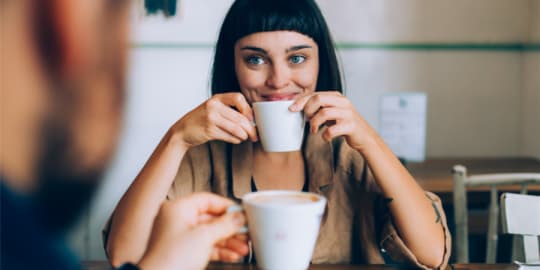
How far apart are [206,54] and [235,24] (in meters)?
1.43

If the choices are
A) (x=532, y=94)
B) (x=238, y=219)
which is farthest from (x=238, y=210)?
(x=532, y=94)

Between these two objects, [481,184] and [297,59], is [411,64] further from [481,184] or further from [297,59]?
[297,59]

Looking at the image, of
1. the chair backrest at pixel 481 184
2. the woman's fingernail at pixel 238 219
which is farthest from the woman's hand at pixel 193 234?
the chair backrest at pixel 481 184

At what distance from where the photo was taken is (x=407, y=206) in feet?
3.23

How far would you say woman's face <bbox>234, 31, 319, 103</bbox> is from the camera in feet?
3.75

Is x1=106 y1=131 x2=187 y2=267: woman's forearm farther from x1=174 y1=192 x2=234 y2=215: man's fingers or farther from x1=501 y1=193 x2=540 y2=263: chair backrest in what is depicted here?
x1=501 y1=193 x2=540 y2=263: chair backrest

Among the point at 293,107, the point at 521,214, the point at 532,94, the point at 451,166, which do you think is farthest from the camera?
the point at 532,94

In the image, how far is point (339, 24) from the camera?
2.58 m

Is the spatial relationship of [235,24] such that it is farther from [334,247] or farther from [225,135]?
[334,247]

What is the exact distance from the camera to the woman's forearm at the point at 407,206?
985 millimetres

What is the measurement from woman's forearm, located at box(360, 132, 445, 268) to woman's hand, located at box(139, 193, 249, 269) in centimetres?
42

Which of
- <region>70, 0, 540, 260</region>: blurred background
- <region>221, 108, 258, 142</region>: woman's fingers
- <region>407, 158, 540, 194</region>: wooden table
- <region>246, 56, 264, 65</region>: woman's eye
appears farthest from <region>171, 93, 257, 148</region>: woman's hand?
<region>70, 0, 540, 260</region>: blurred background

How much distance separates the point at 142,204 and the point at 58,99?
74cm

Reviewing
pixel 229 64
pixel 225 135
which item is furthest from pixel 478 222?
pixel 225 135
